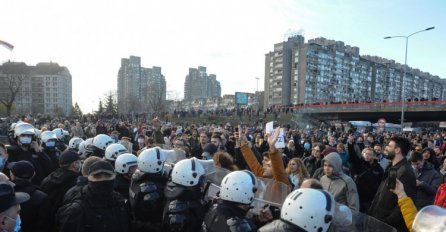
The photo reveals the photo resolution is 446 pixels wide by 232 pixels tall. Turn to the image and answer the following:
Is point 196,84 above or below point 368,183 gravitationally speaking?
above

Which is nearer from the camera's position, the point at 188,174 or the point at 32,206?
the point at 32,206

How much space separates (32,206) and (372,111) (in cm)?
5074

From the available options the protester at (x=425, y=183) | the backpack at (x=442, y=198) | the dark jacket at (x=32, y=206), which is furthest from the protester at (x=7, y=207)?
the protester at (x=425, y=183)

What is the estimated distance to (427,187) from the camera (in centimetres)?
642

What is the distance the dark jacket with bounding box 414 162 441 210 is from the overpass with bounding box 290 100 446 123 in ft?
132

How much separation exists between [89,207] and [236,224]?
1.39 m

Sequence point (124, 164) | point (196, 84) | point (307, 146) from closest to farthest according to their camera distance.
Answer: point (124, 164) → point (307, 146) → point (196, 84)

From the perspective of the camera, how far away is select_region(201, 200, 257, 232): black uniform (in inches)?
124

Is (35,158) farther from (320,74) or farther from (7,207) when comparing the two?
(320,74)

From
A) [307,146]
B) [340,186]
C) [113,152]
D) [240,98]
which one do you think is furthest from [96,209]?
[240,98]

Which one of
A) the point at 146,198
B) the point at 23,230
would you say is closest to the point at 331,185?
the point at 146,198

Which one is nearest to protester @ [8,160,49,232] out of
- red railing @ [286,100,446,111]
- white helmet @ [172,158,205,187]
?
white helmet @ [172,158,205,187]

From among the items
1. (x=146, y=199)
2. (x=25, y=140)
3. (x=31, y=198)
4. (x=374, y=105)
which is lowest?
(x=146, y=199)

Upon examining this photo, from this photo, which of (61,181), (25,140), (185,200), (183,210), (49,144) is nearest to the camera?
(183,210)
